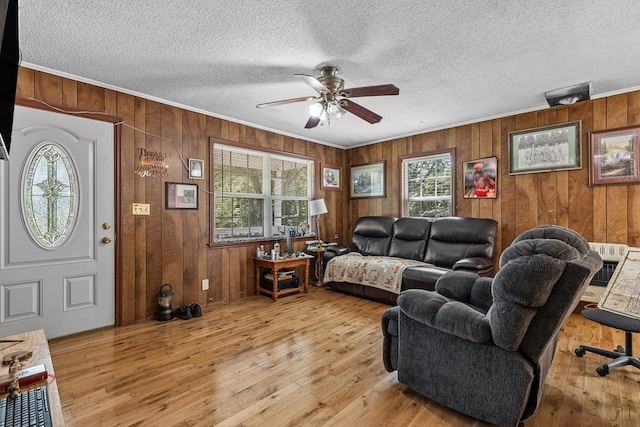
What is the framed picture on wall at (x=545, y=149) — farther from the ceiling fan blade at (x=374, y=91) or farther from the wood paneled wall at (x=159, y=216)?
the wood paneled wall at (x=159, y=216)

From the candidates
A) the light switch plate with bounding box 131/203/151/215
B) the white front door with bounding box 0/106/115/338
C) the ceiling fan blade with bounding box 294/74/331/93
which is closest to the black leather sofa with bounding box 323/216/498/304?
the ceiling fan blade with bounding box 294/74/331/93

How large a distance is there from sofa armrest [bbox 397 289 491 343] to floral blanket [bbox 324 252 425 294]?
1905 mm

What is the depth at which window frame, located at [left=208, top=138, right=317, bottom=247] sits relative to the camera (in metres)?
3.97

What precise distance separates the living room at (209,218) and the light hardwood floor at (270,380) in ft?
0.09

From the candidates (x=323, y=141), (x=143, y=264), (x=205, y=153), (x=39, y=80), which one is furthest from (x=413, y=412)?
(x=323, y=141)

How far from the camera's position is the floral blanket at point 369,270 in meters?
3.88

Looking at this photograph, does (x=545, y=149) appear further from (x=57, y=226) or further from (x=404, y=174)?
(x=57, y=226)

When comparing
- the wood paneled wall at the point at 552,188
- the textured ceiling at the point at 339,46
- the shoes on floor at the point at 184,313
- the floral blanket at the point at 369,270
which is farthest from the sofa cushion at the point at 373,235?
the shoes on floor at the point at 184,313

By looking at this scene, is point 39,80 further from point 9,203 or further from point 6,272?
point 6,272

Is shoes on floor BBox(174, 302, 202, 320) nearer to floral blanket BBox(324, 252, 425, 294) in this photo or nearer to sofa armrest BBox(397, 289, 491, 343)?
floral blanket BBox(324, 252, 425, 294)

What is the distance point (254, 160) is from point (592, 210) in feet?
14.0

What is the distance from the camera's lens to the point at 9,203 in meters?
2.62

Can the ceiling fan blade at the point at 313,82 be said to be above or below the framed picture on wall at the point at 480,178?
above

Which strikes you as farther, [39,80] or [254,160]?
[254,160]
